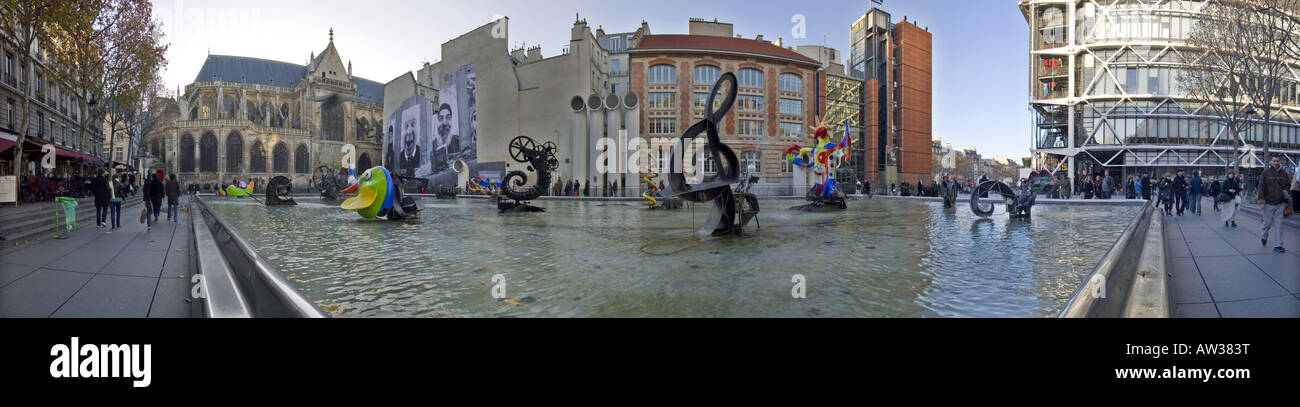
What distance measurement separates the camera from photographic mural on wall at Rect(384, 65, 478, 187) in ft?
158

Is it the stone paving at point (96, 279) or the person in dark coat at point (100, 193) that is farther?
the person in dark coat at point (100, 193)

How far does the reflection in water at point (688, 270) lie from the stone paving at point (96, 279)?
1.05m

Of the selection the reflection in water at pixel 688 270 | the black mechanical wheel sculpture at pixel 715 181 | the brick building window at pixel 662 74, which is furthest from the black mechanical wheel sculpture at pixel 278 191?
the brick building window at pixel 662 74

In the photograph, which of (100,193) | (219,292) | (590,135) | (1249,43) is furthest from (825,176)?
(590,135)

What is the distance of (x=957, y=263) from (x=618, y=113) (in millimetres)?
33060

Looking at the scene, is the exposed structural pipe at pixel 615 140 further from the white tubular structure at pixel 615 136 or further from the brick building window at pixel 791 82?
the brick building window at pixel 791 82

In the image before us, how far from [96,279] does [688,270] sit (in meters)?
6.54

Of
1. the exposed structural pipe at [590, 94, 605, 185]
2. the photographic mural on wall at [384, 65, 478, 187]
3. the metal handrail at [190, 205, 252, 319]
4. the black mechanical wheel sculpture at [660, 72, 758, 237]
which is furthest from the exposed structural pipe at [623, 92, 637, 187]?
the metal handrail at [190, 205, 252, 319]

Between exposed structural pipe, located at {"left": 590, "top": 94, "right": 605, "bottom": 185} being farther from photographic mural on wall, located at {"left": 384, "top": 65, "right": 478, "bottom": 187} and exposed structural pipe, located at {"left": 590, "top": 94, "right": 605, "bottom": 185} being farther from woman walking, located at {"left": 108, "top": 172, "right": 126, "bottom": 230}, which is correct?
woman walking, located at {"left": 108, "top": 172, "right": 126, "bottom": 230}

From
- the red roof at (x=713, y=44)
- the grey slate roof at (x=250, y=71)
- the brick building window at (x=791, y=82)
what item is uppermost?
the grey slate roof at (x=250, y=71)

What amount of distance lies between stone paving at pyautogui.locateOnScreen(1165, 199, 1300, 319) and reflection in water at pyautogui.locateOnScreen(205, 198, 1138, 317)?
0.80m

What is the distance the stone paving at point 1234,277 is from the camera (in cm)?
411

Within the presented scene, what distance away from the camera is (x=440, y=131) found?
169 feet
